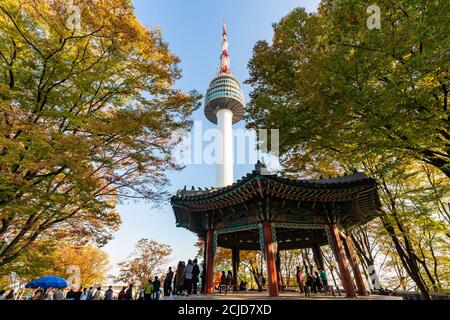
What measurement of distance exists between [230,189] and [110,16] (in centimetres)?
733

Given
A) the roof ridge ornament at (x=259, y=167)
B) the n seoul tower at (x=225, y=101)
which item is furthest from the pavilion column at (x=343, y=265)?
the n seoul tower at (x=225, y=101)

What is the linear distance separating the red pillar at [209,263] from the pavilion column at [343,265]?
17.7ft

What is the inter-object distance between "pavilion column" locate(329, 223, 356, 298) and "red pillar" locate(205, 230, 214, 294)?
5.40 m

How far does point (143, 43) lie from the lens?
9141 millimetres

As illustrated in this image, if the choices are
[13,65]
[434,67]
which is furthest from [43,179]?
[434,67]

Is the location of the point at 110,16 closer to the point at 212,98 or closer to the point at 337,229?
the point at 337,229

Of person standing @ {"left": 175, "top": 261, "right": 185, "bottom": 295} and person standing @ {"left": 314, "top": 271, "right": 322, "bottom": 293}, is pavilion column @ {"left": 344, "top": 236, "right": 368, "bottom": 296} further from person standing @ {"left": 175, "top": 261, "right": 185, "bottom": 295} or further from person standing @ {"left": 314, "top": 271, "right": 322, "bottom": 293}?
person standing @ {"left": 175, "top": 261, "right": 185, "bottom": 295}

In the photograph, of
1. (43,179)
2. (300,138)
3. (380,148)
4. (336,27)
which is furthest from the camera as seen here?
(300,138)

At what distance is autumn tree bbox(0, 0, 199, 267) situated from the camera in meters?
7.35

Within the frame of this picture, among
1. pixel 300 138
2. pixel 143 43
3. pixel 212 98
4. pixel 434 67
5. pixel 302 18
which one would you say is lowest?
pixel 434 67

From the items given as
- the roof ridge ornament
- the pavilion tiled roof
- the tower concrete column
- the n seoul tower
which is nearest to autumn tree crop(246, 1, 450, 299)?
the roof ridge ornament

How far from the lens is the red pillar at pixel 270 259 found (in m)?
9.35

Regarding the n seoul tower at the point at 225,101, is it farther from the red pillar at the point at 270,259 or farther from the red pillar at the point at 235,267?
the red pillar at the point at 270,259
